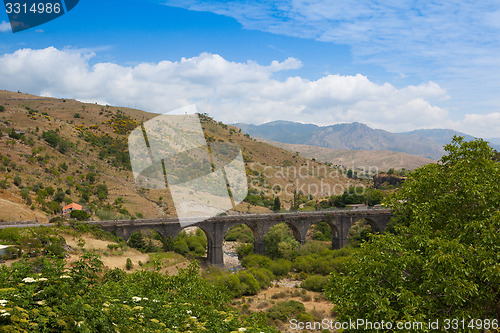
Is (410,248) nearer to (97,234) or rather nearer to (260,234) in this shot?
(97,234)

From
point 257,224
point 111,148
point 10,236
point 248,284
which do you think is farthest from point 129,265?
point 111,148

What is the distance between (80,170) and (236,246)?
2769 cm

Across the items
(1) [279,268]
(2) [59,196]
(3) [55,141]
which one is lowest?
(1) [279,268]

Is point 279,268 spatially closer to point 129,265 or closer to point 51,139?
point 129,265

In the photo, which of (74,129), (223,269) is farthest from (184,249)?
(74,129)

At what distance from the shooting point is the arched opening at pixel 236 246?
43.5m

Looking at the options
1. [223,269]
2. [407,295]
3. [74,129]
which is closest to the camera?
[407,295]

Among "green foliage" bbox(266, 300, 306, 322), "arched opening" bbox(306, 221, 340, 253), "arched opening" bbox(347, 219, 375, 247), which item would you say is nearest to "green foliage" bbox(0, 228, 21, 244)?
"green foliage" bbox(266, 300, 306, 322)

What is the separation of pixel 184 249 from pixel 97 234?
11290 mm

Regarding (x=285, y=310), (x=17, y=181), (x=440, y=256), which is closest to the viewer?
(x=440, y=256)

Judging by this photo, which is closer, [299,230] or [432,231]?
[432,231]

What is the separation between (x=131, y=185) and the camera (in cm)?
6134

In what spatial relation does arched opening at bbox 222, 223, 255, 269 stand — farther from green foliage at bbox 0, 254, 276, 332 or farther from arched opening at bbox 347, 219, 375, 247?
green foliage at bbox 0, 254, 276, 332

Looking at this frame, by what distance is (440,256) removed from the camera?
8609 millimetres
